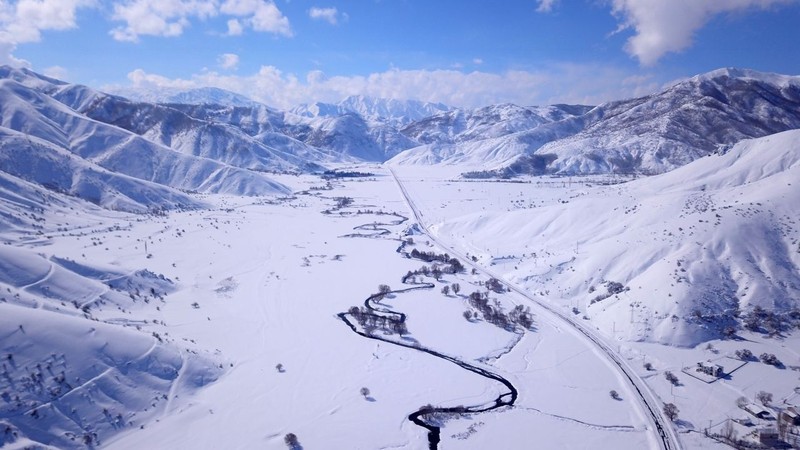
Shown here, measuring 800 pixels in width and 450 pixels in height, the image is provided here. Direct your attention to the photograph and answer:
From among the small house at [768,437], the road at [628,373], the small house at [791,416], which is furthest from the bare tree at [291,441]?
the small house at [791,416]

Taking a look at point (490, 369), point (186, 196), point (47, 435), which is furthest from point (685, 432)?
point (186, 196)

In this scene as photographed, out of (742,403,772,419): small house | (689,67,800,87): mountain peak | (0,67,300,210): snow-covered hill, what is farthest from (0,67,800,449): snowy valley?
(689,67,800,87): mountain peak

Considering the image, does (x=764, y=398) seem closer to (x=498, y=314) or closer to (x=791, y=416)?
(x=791, y=416)

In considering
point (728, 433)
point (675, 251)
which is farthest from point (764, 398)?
point (675, 251)

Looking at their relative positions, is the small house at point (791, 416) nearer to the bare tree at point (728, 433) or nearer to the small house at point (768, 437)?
the small house at point (768, 437)

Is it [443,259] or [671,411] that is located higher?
[443,259]

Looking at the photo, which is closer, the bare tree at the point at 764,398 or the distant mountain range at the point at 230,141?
the bare tree at the point at 764,398

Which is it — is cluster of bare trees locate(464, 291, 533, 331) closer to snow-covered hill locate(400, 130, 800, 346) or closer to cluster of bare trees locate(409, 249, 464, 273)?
snow-covered hill locate(400, 130, 800, 346)
